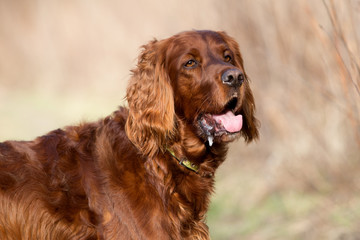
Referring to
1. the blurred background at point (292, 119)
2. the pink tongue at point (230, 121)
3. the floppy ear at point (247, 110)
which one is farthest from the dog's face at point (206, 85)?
the blurred background at point (292, 119)

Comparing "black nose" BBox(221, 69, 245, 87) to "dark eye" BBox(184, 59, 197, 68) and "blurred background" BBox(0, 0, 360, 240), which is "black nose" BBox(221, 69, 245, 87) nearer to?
"dark eye" BBox(184, 59, 197, 68)

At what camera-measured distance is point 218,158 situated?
338 centimetres

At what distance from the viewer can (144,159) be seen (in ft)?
10.3

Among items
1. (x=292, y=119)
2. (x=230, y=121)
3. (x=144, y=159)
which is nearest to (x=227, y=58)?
(x=230, y=121)

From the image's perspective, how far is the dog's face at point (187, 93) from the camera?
311 cm

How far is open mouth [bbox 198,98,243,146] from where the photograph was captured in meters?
3.16

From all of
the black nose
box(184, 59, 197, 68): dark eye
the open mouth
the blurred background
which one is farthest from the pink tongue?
the blurred background

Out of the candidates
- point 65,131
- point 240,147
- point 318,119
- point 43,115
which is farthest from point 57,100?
point 65,131

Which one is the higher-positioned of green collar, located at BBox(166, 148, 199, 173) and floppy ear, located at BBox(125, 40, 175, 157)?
floppy ear, located at BBox(125, 40, 175, 157)

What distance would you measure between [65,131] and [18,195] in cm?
54

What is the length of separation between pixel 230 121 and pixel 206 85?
0.90 ft

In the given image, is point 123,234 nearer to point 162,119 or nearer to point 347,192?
point 162,119

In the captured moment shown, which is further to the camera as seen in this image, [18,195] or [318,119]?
[318,119]

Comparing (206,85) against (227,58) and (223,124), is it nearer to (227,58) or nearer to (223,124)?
(223,124)
